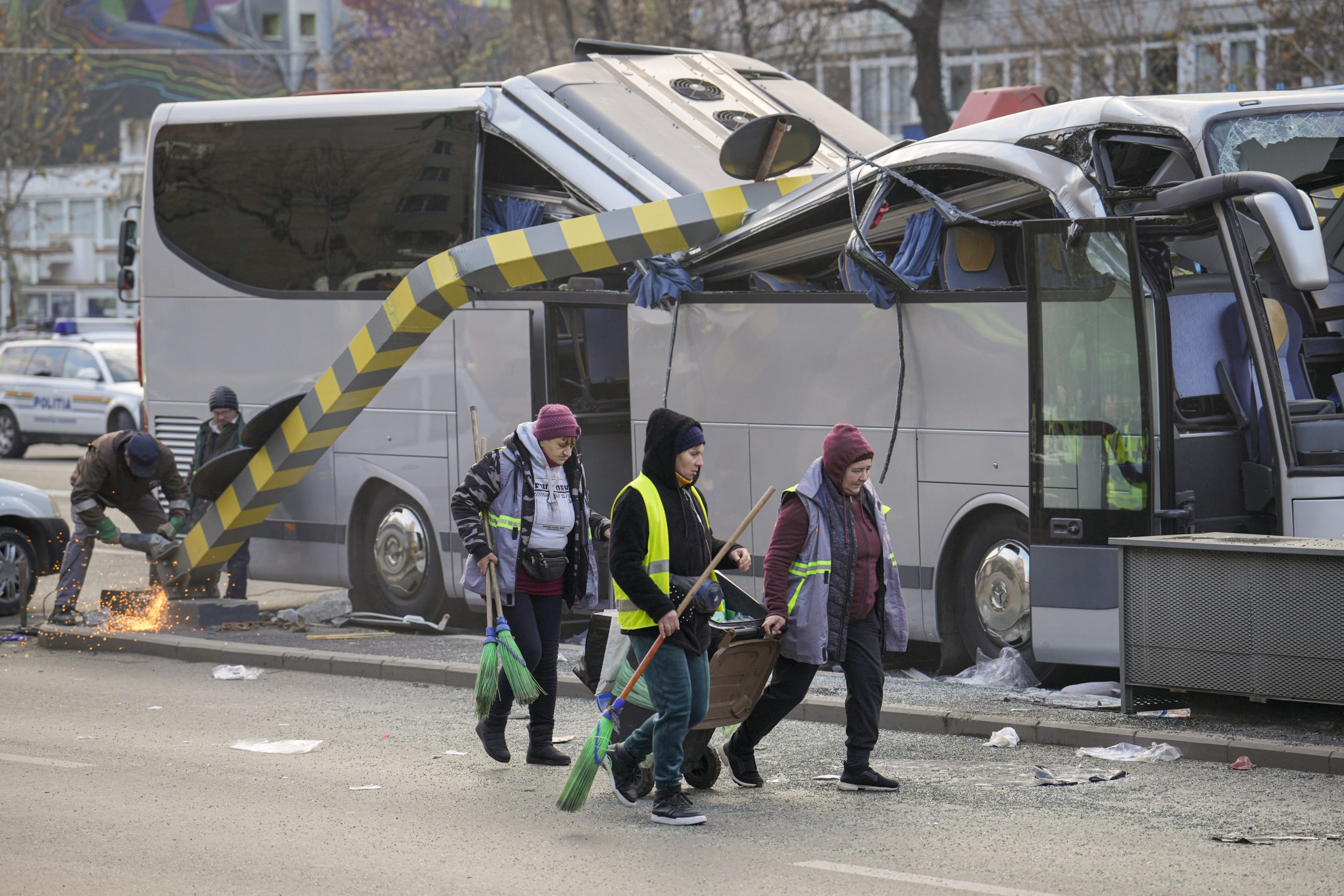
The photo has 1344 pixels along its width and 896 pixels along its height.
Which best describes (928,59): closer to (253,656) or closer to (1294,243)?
(253,656)

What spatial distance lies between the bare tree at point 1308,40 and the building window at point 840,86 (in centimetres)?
1181

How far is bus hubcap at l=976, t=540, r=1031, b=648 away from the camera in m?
9.50

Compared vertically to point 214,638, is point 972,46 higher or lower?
higher

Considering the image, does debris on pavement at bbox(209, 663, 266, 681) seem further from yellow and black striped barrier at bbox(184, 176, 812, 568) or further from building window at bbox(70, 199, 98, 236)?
building window at bbox(70, 199, 98, 236)

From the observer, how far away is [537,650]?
805 cm

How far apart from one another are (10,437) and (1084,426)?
2385 centimetres

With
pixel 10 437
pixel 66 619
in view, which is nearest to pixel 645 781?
pixel 66 619

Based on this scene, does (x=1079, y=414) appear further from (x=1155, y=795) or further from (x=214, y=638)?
(x=214, y=638)

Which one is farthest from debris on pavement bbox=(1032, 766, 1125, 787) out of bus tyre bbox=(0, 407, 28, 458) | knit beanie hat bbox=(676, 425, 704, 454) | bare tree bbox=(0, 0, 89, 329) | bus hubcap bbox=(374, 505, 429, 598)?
bare tree bbox=(0, 0, 89, 329)

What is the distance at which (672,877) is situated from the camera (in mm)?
5953

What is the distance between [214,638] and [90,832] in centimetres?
510

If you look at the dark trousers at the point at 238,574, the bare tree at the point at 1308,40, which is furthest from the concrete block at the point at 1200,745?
the bare tree at the point at 1308,40

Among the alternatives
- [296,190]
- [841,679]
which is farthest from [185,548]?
[841,679]

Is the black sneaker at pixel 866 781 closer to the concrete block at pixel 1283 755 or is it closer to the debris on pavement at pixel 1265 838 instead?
the debris on pavement at pixel 1265 838
